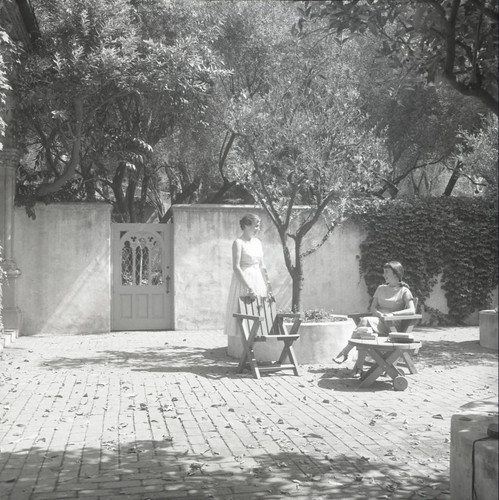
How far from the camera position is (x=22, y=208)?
14.0 metres

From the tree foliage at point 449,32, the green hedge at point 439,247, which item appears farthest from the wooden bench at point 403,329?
the green hedge at point 439,247

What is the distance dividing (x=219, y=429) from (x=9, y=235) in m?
8.86

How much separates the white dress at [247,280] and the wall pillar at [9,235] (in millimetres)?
5383

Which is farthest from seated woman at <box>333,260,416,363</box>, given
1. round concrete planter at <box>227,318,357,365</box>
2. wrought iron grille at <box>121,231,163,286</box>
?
wrought iron grille at <box>121,231,163,286</box>

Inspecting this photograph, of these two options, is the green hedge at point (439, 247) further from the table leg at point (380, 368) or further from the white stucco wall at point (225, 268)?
the table leg at point (380, 368)

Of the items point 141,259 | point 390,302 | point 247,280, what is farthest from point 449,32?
point 141,259

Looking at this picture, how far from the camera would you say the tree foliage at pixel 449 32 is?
3592 millimetres

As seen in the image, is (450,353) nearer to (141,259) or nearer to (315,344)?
(315,344)

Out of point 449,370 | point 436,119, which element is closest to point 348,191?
point 449,370

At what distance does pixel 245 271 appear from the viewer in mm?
9961

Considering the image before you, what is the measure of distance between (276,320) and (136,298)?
580 centimetres

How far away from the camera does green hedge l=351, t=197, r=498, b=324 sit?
15773 millimetres

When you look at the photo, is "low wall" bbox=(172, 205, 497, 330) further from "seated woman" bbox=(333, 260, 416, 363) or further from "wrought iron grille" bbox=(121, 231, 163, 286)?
"seated woman" bbox=(333, 260, 416, 363)

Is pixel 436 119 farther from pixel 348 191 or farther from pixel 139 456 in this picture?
Answer: pixel 139 456
